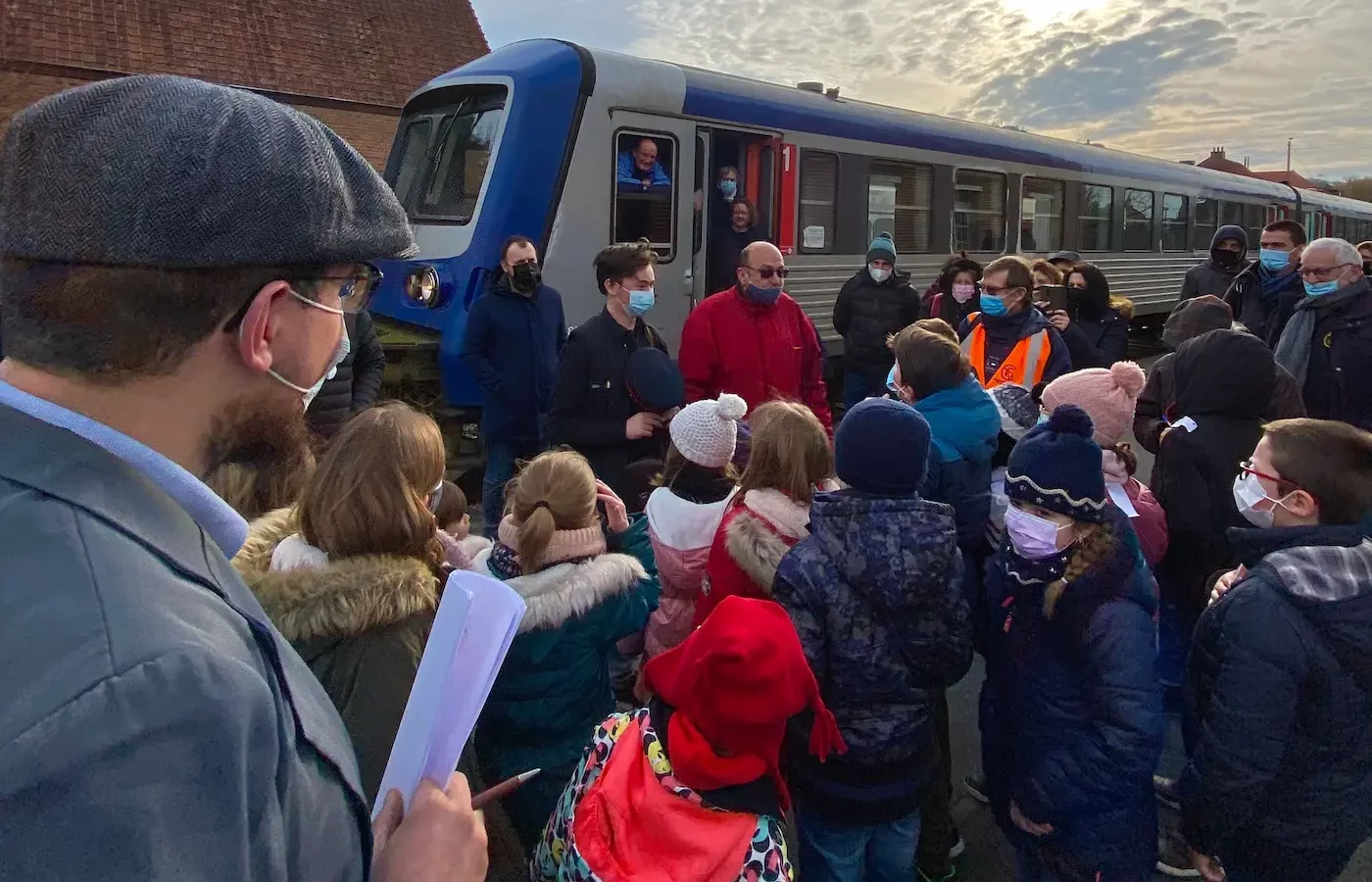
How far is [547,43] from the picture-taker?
623 cm

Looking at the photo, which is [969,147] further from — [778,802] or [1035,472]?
[778,802]

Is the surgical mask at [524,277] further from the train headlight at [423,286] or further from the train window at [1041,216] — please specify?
the train window at [1041,216]

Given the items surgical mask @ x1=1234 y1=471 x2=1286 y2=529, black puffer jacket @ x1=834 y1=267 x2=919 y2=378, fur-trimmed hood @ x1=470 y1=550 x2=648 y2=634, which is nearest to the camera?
fur-trimmed hood @ x1=470 y1=550 x2=648 y2=634

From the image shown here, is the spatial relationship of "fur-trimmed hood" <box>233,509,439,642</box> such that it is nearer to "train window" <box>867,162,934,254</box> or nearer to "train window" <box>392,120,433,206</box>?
"train window" <box>392,120,433,206</box>

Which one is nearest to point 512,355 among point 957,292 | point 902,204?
point 957,292

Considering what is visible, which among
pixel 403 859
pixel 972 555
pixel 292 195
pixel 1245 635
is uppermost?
pixel 292 195

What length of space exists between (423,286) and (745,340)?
2609 millimetres

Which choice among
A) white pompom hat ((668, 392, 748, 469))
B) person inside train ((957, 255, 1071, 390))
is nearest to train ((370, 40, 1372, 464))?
person inside train ((957, 255, 1071, 390))

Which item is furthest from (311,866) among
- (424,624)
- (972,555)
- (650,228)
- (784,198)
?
(784,198)

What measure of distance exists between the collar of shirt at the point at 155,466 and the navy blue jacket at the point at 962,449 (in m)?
2.52

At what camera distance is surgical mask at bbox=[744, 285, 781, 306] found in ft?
15.6

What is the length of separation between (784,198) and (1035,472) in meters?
5.42

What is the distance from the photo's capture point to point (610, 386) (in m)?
4.15

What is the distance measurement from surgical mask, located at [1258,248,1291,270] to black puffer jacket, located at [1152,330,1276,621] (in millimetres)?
3002
